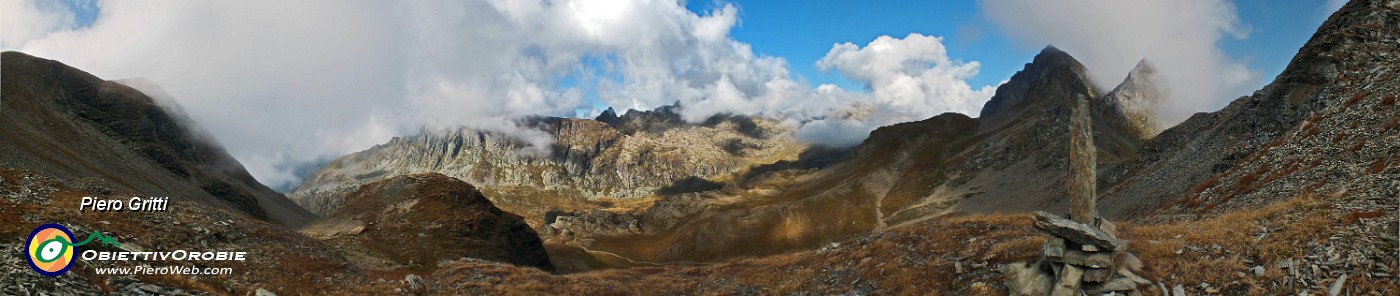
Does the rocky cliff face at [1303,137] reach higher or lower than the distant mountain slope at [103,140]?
lower

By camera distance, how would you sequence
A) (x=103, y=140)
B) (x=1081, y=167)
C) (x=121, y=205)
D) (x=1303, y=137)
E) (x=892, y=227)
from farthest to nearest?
(x=103, y=140) → (x=892, y=227) → (x=1303, y=137) → (x=121, y=205) → (x=1081, y=167)

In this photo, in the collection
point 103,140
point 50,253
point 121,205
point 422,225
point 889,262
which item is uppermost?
point 103,140

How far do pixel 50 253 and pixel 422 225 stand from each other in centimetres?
5306

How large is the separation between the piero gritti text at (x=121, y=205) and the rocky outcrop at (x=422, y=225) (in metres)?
21.4

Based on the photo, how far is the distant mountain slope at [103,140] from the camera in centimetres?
8150

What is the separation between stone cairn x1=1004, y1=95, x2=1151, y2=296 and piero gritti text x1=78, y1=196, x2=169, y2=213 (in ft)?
169

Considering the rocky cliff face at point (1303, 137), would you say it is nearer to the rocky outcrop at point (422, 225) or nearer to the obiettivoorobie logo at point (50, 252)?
the obiettivoorobie logo at point (50, 252)

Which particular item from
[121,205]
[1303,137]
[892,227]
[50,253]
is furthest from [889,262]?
[1303,137]

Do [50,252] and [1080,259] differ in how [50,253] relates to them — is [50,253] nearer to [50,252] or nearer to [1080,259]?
[50,252]

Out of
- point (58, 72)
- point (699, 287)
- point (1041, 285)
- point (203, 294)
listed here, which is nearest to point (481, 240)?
point (699, 287)

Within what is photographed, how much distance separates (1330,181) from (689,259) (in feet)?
485

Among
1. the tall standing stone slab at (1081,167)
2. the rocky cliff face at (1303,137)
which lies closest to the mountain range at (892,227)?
the rocky cliff face at (1303,137)

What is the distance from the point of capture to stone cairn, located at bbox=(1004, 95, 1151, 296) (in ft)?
67.8

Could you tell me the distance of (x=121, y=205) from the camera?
130 ft
